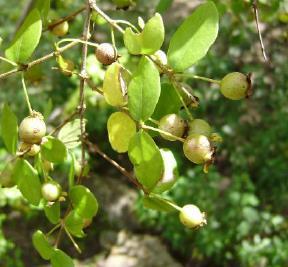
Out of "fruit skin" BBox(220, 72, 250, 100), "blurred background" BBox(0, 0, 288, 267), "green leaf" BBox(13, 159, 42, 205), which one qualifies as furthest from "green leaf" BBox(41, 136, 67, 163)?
"blurred background" BBox(0, 0, 288, 267)

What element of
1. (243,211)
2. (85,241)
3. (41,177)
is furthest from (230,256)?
(41,177)

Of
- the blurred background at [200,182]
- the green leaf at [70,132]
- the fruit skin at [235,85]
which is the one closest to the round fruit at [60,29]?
the green leaf at [70,132]

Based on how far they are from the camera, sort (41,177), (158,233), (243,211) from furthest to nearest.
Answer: (158,233), (243,211), (41,177)

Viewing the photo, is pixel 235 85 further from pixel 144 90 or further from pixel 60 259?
pixel 60 259

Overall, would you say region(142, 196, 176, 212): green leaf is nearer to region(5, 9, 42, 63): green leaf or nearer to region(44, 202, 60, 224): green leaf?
region(44, 202, 60, 224): green leaf

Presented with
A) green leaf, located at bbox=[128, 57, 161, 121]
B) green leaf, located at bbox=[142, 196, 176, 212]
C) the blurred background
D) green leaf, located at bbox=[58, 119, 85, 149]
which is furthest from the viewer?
the blurred background

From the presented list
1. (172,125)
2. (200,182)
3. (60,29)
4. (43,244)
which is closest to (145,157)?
(172,125)

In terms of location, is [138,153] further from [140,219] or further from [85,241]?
[85,241]
